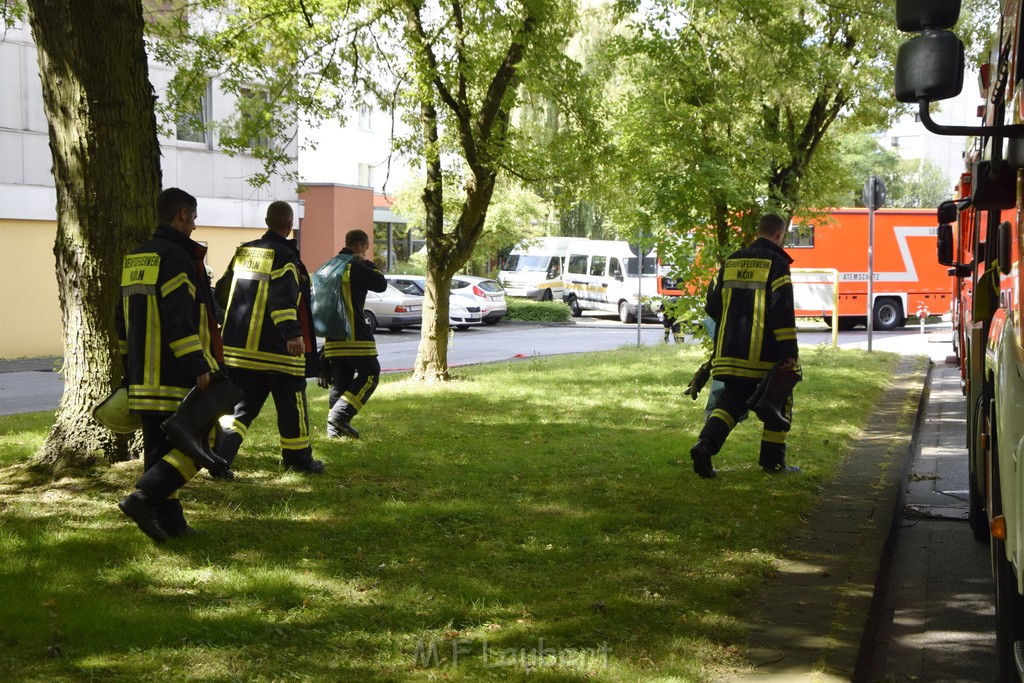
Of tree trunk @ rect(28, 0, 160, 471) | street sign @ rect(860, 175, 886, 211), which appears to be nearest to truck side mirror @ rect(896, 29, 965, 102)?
tree trunk @ rect(28, 0, 160, 471)

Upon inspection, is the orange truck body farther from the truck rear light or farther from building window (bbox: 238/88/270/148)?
the truck rear light

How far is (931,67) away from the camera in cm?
383

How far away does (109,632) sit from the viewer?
447 cm

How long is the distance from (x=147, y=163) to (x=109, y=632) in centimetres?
396

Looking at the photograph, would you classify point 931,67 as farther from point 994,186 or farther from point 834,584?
point 834,584

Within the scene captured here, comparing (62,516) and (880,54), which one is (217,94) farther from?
(62,516)

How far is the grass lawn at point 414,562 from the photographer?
4.33m

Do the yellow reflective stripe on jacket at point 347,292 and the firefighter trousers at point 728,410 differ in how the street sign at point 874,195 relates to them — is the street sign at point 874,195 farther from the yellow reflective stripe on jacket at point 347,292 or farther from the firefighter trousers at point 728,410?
the yellow reflective stripe on jacket at point 347,292

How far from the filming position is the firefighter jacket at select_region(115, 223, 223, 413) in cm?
582

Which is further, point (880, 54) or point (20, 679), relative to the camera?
point (880, 54)

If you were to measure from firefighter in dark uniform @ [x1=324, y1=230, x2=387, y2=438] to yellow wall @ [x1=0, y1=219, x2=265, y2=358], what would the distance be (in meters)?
13.3

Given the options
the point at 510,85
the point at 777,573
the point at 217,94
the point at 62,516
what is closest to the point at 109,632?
the point at 62,516

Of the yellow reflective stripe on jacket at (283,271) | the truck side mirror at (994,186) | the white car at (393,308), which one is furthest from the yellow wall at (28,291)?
the truck side mirror at (994,186)

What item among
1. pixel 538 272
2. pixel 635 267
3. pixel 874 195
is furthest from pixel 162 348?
pixel 538 272
